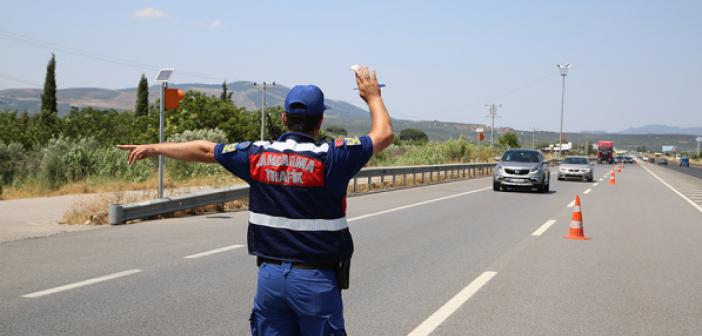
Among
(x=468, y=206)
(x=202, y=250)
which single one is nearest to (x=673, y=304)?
(x=202, y=250)

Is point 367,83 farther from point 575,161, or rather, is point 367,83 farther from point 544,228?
point 575,161

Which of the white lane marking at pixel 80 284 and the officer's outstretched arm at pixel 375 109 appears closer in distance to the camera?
the officer's outstretched arm at pixel 375 109

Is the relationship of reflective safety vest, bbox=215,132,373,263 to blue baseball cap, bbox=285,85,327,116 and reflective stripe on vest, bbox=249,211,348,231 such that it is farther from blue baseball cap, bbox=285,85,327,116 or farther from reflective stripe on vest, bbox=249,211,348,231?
blue baseball cap, bbox=285,85,327,116

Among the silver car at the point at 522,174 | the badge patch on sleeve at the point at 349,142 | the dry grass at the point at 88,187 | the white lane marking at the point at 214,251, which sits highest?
the badge patch on sleeve at the point at 349,142

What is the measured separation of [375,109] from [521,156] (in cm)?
2538

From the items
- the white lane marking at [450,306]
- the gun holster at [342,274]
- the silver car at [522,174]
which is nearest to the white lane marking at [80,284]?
the white lane marking at [450,306]

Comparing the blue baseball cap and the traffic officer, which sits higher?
the blue baseball cap

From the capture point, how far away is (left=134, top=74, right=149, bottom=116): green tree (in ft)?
293

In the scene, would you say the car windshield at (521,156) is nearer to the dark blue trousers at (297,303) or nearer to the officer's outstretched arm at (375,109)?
the officer's outstretched arm at (375,109)

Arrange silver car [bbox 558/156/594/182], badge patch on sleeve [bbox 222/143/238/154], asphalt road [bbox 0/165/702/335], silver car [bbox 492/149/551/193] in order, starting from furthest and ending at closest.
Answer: silver car [bbox 558/156/594/182] < silver car [bbox 492/149/551/193] < asphalt road [bbox 0/165/702/335] < badge patch on sleeve [bbox 222/143/238/154]

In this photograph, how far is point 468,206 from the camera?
733 inches

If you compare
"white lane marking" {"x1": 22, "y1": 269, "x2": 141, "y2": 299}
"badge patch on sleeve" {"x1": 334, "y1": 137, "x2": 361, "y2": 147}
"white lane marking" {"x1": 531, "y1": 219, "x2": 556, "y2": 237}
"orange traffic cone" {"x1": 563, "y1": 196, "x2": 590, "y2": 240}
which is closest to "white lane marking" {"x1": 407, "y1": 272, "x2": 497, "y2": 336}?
"badge patch on sleeve" {"x1": 334, "y1": 137, "x2": 361, "y2": 147}

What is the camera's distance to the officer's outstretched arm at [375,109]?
316 centimetres

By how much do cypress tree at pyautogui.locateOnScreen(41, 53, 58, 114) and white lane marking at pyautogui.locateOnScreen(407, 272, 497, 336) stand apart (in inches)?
2895
